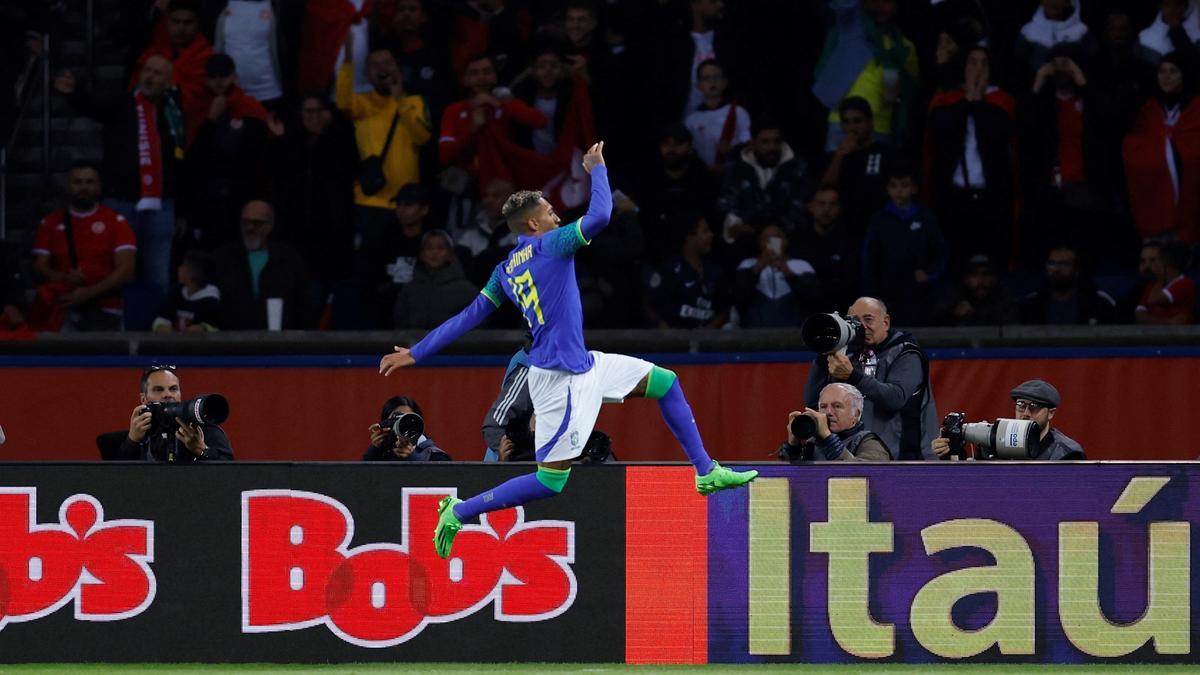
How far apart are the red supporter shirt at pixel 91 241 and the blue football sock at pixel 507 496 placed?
20.4ft

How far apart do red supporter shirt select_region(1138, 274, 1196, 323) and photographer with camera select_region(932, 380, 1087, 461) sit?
3.40 m

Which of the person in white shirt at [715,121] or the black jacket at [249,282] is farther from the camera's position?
the person in white shirt at [715,121]

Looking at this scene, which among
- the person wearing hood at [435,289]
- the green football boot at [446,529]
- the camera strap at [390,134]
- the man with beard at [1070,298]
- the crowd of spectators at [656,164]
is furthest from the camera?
the camera strap at [390,134]

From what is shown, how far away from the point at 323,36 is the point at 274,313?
2.63m

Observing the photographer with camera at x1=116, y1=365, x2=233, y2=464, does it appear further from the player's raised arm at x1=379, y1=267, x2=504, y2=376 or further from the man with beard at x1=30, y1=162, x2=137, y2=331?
the man with beard at x1=30, y1=162, x2=137, y2=331

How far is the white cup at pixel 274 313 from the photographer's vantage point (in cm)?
1577

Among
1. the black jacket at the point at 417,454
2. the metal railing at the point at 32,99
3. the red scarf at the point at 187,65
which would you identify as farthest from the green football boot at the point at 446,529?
the metal railing at the point at 32,99

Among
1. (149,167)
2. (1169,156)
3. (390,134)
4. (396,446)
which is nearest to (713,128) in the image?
(390,134)

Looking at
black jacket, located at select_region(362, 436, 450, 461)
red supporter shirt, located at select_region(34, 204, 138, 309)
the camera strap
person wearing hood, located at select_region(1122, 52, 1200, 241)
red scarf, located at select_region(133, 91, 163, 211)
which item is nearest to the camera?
black jacket, located at select_region(362, 436, 450, 461)

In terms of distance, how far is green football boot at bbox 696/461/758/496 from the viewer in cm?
1065

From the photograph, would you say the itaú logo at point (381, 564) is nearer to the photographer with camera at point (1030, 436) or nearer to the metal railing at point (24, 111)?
the photographer with camera at point (1030, 436)

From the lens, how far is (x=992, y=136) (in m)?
15.9

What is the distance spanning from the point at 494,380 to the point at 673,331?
1274mm

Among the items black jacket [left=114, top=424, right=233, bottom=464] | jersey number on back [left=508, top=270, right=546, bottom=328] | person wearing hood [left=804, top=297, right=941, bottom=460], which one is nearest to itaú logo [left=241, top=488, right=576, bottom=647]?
black jacket [left=114, top=424, right=233, bottom=464]
